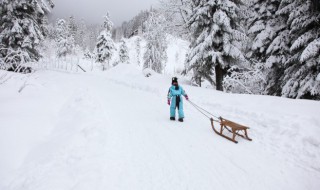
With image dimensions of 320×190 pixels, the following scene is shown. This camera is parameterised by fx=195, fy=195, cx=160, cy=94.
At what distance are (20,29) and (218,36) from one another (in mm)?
16996

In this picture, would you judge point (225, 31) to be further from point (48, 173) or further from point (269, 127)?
point (48, 173)

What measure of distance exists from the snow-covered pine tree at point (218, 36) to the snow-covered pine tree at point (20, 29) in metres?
14.6

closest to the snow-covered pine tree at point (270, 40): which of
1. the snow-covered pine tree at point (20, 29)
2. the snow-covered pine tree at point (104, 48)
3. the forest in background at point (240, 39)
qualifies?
the forest in background at point (240, 39)

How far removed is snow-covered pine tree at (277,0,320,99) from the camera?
9.07 m

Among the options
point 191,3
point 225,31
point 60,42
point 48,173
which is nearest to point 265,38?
point 225,31

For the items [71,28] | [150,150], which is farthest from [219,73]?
[71,28]

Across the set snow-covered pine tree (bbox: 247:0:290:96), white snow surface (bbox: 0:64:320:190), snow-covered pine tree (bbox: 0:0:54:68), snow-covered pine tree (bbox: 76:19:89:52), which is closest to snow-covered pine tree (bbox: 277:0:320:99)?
snow-covered pine tree (bbox: 247:0:290:96)

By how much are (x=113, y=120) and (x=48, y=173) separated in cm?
357

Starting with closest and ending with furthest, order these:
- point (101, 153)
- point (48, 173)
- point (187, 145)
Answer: point (48, 173), point (101, 153), point (187, 145)

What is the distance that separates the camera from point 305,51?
8.88m

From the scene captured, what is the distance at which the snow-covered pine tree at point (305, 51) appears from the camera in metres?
9.07

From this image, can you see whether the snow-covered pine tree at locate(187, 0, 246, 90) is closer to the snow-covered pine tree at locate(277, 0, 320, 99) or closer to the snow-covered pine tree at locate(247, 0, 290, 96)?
the snow-covered pine tree at locate(247, 0, 290, 96)

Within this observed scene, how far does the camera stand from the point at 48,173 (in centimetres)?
373

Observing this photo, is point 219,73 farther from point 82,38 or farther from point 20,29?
point 82,38
